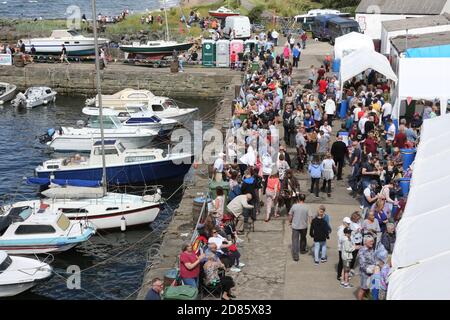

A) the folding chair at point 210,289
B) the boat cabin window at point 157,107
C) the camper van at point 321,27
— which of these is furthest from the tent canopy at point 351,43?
the folding chair at point 210,289

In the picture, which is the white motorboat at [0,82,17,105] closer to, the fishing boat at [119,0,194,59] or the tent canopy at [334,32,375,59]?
the fishing boat at [119,0,194,59]

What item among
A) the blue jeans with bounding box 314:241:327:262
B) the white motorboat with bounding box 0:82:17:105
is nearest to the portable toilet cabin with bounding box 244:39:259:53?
the white motorboat with bounding box 0:82:17:105

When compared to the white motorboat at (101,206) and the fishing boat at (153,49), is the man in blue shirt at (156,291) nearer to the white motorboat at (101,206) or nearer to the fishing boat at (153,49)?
the white motorboat at (101,206)

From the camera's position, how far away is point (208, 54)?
153 ft

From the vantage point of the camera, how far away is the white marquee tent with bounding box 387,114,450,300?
1030cm

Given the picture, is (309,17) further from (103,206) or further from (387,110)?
(103,206)

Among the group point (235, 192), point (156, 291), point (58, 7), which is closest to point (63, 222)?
point (235, 192)

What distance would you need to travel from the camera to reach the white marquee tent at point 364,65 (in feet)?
91.5

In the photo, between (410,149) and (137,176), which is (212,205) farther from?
(137,176)

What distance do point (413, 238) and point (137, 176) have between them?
18.4 metres

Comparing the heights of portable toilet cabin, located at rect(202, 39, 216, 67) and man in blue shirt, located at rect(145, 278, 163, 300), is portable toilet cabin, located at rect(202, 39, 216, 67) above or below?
below

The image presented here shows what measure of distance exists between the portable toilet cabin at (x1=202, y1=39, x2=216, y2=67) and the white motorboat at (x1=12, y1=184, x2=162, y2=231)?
72.5 feet

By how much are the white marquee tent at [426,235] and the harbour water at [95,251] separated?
21.7ft

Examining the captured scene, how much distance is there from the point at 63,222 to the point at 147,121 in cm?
1361
